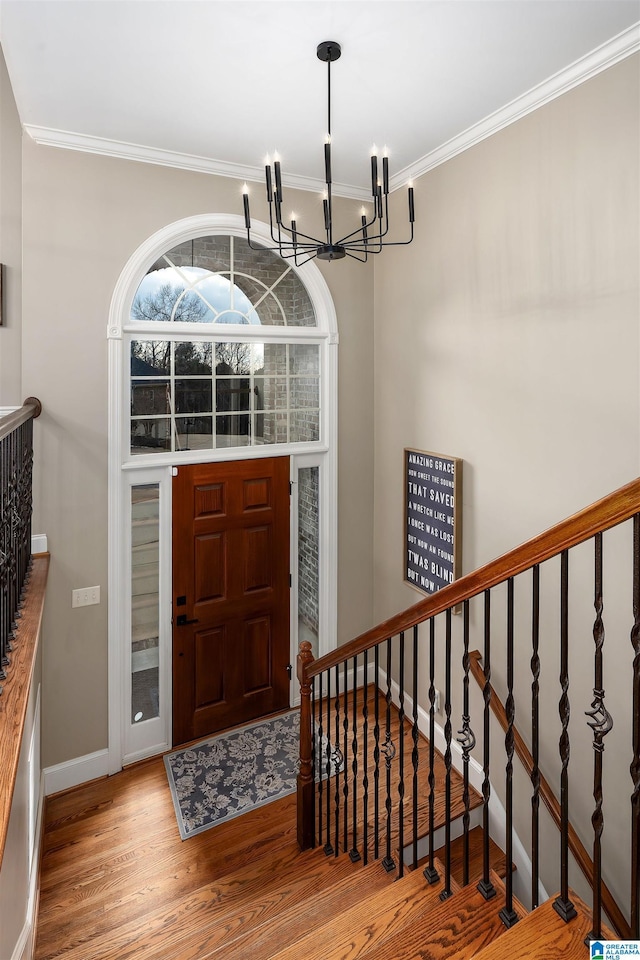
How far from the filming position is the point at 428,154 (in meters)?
3.39

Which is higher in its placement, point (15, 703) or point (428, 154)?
point (428, 154)

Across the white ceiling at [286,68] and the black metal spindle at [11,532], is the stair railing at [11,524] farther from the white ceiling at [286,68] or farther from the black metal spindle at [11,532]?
the white ceiling at [286,68]

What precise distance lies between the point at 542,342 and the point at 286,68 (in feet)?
5.59

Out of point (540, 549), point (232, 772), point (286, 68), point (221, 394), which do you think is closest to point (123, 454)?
point (221, 394)

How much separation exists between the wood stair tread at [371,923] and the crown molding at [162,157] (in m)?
3.74

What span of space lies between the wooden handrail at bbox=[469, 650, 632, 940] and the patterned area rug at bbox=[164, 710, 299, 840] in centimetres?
128

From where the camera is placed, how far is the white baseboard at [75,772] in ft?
10.8

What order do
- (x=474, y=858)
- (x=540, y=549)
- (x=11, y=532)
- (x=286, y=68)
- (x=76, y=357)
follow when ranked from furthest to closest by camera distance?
(x=76, y=357)
(x=474, y=858)
(x=286, y=68)
(x=11, y=532)
(x=540, y=549)

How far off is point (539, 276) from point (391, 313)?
1329 millimetres

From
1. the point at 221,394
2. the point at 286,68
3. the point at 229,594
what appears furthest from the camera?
the point at 229,594

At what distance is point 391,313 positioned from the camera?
396 centimetres

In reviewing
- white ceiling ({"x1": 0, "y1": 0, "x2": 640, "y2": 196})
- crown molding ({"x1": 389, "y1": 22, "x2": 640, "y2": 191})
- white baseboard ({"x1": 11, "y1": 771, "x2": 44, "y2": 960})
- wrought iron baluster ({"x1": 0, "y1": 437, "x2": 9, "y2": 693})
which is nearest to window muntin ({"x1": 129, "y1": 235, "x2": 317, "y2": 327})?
white ceiling ({"x1": 0, "y1": 0, "x2": 640, "y2": 196})

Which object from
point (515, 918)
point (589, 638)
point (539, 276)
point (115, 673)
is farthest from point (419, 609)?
point (115, 673)

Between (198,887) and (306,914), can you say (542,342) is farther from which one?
(198,887)
